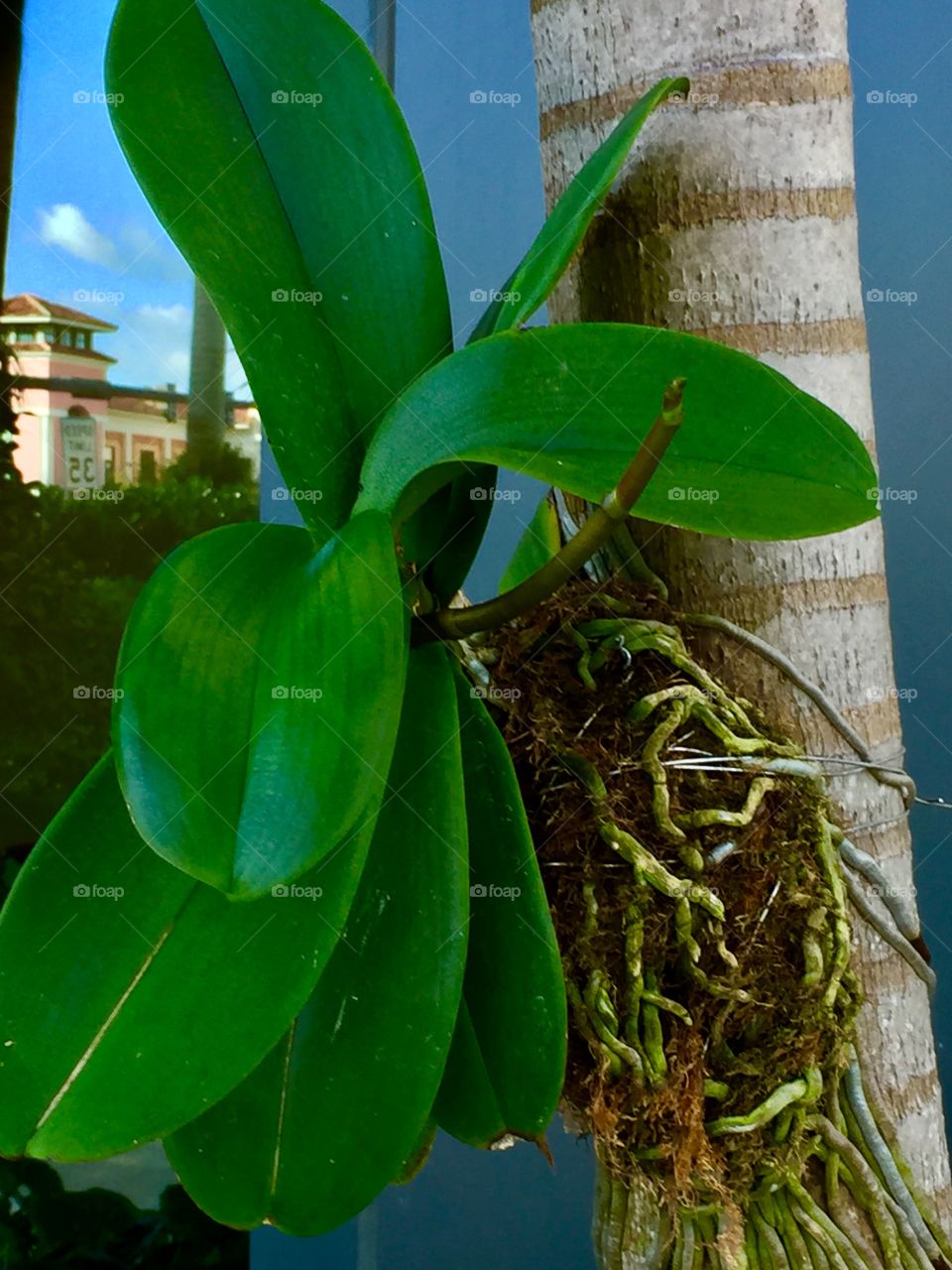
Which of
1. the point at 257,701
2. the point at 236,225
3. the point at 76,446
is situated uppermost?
the point at 76,446

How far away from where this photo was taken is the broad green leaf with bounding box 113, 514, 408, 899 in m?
0.35

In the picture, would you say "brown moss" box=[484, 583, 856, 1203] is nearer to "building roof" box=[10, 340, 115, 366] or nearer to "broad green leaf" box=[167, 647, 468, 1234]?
"broad green leaf" box=[167, 647, 468, 1234]

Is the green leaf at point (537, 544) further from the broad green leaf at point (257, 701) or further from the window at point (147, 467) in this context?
the window at point (147, 467)

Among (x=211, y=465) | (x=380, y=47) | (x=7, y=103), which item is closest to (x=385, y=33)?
(x=380, y=47)

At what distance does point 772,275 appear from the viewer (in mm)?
547

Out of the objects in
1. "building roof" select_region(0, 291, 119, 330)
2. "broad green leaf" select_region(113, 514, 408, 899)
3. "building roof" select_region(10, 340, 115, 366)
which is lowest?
"broad green leaf" select_region(113, 514, 408, 899)

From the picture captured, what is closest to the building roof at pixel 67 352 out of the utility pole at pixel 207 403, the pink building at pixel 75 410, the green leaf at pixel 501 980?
the pink building at pixel 75 410

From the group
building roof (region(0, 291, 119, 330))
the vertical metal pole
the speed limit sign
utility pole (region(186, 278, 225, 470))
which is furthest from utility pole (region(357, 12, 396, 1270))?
the speed limit sign

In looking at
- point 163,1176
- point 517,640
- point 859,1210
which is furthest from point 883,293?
point 163,1176

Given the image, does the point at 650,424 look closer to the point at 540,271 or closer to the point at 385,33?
the point at 540,271

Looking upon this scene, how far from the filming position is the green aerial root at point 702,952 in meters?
0.51

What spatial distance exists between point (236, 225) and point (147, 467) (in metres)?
1.15

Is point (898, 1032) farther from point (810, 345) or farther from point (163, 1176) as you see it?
point (163, 1176)

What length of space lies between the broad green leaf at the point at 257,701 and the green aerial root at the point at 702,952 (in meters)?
0.15
